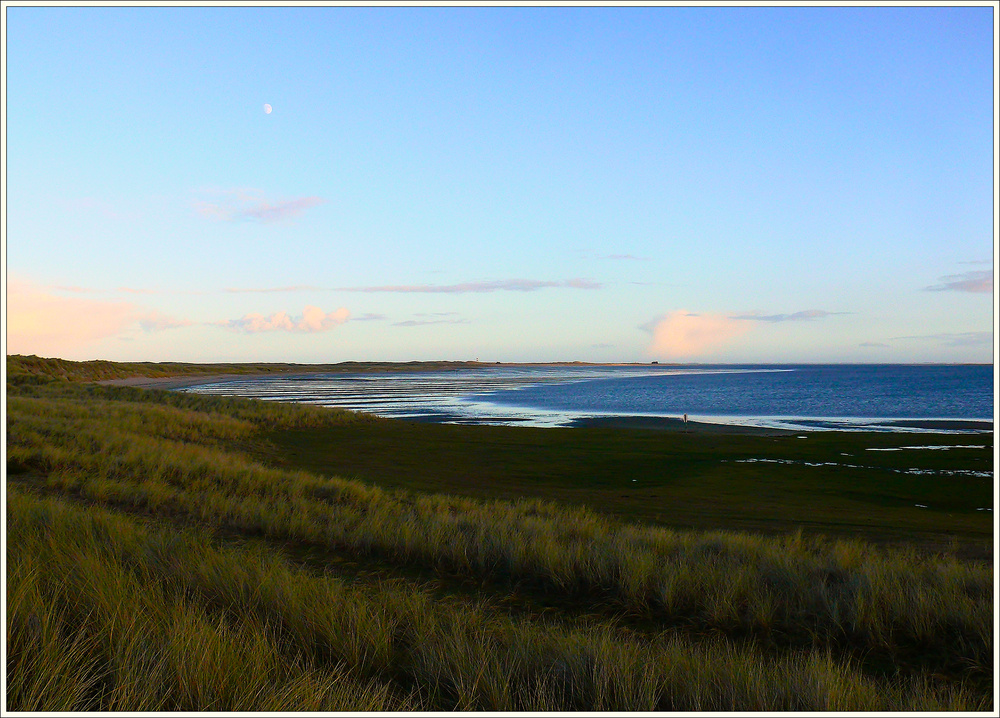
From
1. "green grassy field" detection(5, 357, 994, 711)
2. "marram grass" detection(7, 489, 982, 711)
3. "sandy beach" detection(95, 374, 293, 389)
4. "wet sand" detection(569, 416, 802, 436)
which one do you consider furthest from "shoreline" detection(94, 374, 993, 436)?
"sandy beach" detection(95, 374, 293, 389)

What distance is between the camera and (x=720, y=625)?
19.3 ft

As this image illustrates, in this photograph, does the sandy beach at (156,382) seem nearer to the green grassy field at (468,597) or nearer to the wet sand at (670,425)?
the wet sand at (670,425)

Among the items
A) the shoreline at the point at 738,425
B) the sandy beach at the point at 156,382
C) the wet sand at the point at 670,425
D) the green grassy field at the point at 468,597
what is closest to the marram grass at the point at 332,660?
the green grassy field at the point at 468,597

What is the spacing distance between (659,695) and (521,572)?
341cm

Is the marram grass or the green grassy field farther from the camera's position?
the green grassy field

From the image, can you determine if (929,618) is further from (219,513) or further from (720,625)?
(219,513)

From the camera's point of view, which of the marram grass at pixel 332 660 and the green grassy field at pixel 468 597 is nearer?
the marram grass at pixel 332 660

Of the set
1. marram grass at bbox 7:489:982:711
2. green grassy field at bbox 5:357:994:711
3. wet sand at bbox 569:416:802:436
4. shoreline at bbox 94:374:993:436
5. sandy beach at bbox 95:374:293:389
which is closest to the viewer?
Result: marram grass at bbox 7:489:982:711

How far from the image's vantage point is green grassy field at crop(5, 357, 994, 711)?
13.2 feet

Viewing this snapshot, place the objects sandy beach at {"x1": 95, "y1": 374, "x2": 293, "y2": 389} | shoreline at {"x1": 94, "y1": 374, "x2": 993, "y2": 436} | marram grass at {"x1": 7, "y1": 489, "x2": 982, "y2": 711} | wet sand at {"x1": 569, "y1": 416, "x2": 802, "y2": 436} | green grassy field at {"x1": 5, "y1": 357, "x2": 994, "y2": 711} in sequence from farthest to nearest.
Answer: sandy beach at {"x1": 95, "y1": 374, "x2": 293, "y2": 389}, shoreline at {"x1": 94, "y1": 374, "x2": 993, "y2": 436}, wet sand at {"x1": 569, "y1": 416, "x2": 802, "y2": 436}, green grassy field at {"x1": 5, "y1": 357, "x2": 994, "y2": 711}, marram grass at {"x1": 7, "y1": 489, "x2": 982, "y2": 711}

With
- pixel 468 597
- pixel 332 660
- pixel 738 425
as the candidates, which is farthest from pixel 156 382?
pixel 332 660

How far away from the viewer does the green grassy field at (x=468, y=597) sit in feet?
13.2

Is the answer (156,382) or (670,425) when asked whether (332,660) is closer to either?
(670,425)

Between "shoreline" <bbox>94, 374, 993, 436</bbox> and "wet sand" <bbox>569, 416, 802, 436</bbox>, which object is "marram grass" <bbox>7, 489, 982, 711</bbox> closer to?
"wet sand" <bbox>569, 416, 802, 436</bbox>
